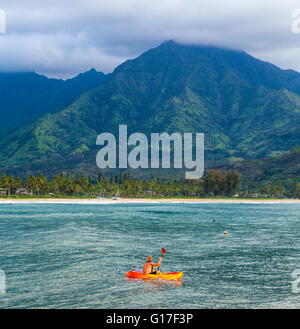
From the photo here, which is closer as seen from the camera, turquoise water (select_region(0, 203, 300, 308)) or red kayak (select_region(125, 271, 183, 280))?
turquoise water (select_region(0, 203, 300, 308))

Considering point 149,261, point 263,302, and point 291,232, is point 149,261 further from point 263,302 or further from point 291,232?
point 291,232

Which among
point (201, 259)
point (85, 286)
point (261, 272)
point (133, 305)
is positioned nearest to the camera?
point (133, 305)

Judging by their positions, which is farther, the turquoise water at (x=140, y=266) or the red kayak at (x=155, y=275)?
the red kayak at (x=155, y=275)

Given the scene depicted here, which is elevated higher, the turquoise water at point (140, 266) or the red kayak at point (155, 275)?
the red kayak at point (155, 275)

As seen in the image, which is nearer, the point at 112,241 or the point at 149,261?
the point at 149,261

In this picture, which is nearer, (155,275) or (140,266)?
(155,275)

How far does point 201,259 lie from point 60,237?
34.8 metres

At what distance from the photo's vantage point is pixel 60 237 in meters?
85.6

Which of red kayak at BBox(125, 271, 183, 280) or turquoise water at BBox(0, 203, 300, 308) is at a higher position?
red kayak at BBox(125, 271, 183, 280)

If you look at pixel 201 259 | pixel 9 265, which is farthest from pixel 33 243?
pixel 201 259

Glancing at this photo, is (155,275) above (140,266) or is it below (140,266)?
above
